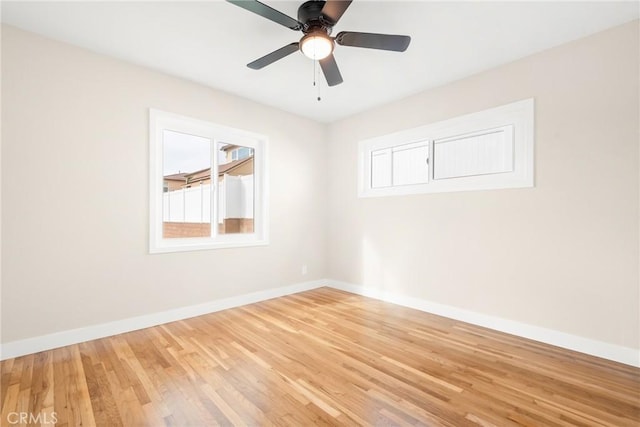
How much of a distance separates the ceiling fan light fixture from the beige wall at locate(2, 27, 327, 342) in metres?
1.81

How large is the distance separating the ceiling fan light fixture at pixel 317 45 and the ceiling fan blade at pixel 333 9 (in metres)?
0.12

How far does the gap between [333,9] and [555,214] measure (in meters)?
2.55

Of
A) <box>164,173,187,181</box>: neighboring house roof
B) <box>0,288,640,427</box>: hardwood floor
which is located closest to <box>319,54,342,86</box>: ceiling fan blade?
<box>164,173,187,181</box>: neighboring house roof

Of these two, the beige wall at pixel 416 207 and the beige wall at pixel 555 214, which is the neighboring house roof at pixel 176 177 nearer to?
the beige wall at pixel 416 207

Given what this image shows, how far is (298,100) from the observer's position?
3.84 m

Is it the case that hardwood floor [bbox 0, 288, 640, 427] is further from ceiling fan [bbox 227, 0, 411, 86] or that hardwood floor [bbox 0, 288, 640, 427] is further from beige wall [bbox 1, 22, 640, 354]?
ceiling fan [bbox 227, 0, 411, 86]

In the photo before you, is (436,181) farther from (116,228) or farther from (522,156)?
(116,228)

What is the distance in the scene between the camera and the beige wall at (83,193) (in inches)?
92.4

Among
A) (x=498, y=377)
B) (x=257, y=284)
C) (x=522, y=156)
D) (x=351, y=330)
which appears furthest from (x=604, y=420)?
(x=257, y=284)

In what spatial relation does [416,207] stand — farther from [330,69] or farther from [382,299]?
[330,69]

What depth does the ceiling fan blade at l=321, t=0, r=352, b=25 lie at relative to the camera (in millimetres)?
1780

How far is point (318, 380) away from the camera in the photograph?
2016mm

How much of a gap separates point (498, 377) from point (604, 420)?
0.54 metres

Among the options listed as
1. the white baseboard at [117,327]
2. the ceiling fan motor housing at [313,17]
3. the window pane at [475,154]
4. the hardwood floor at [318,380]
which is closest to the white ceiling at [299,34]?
the ceiling fan motor housing at [313,17]
